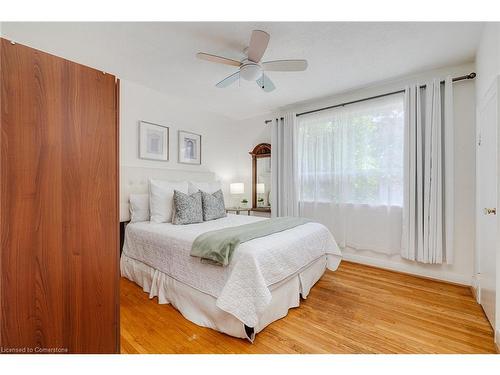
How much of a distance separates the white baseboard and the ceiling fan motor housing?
284 centimetres

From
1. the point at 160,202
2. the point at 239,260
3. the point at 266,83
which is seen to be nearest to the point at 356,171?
the point at 266,83

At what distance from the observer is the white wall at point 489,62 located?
61.4 inches

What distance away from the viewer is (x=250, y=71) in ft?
7.17

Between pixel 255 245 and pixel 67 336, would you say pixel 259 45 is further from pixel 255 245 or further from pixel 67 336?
pixel 67 336

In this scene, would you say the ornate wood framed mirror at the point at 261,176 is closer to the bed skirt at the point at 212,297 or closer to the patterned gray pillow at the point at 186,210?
the patterned gray pillow at the point at 186,210

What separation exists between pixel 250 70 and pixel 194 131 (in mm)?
2009

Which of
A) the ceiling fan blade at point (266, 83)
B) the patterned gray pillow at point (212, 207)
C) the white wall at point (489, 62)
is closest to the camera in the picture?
the white wall at point (489, 62)

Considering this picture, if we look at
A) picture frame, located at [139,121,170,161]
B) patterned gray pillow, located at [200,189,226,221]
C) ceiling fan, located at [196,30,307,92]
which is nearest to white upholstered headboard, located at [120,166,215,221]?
picture frame, located at [139,121,170,161]

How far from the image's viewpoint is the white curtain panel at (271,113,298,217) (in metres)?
3.80

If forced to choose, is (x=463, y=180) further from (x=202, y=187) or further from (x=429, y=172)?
(x=202, y=187)

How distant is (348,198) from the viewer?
11.1 feet

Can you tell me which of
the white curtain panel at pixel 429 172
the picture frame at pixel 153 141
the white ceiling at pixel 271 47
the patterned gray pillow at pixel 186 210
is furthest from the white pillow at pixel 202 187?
the white curtain panel at pixel 429 172

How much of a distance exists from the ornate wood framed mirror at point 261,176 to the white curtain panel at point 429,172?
2.20 meters
